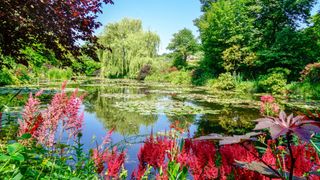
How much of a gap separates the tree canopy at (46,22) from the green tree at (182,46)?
30018 mm

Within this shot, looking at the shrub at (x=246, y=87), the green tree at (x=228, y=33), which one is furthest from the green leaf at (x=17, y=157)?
the green tree at (x=228, y=33)

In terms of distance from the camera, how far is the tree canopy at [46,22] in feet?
12.2

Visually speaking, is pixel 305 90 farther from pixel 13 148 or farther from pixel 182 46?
pixel 182 46

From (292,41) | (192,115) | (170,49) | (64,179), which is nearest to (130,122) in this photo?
(192,115)

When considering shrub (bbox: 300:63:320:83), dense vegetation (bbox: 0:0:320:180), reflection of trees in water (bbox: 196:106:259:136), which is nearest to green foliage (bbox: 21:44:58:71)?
dense vegetation (bbox: 0:0:320:180)

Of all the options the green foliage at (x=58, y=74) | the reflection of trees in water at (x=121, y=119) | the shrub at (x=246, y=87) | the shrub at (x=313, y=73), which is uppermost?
the shrub at (x=313, y=73)

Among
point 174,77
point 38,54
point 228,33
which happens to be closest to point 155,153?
point 38,54

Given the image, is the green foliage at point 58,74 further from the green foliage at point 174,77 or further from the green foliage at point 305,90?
the green foliage at point 305,90

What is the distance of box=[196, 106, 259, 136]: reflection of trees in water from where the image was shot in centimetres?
635

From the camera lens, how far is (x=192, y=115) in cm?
844

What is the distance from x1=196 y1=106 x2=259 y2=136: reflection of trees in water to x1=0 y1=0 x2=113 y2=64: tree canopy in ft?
9.84

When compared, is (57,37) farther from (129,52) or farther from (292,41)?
(129,52)

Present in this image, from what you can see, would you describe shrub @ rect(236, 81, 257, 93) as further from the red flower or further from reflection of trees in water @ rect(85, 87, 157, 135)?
the red flower

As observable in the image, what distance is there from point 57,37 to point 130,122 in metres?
3.22
